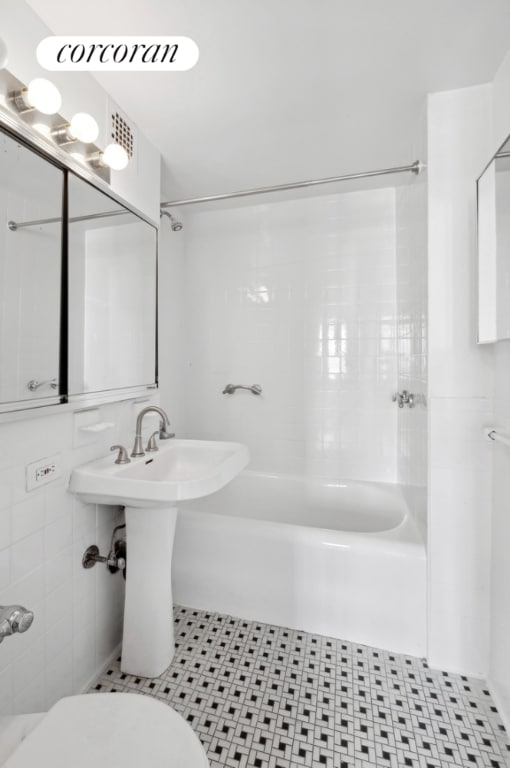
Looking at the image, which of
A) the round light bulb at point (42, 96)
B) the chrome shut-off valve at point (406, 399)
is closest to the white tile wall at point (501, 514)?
the chrome shut-off valve at point (406, 399)

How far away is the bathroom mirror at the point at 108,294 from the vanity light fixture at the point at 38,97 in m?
0.25

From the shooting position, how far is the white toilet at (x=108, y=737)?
0.72 m

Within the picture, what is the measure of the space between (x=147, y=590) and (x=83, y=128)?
5.61 ft

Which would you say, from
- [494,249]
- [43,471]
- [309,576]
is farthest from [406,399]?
[43,471]

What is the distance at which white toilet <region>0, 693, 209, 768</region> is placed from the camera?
2.35ft

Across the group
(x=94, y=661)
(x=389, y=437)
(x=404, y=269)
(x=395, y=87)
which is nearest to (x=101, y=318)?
(x=94, y=661)

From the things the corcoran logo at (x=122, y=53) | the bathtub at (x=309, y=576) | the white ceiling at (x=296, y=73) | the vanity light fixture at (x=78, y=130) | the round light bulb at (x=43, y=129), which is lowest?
the bathtub at (x=309, y=576)

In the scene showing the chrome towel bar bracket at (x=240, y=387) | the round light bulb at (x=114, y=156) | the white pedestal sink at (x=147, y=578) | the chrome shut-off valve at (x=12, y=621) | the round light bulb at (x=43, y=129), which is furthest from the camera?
the chrome towel bar bracket at (x=240, y=387)

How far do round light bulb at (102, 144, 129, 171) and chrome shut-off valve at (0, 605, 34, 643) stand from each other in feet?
4.80

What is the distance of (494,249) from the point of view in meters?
1.32

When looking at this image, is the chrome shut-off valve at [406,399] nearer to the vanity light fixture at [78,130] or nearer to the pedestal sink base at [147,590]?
the pedestal sink base at [147,590]

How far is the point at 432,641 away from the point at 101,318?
1943 millimetres

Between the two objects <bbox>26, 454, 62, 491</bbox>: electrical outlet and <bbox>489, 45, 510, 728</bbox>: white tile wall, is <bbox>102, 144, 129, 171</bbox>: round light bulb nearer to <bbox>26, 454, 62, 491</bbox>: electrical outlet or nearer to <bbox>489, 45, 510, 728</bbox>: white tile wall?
<bbox>26, 454, 62, 491</bbox>: electrical outlet

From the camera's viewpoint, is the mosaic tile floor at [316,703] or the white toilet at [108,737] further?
the mosaic tile floor at [316,703]
